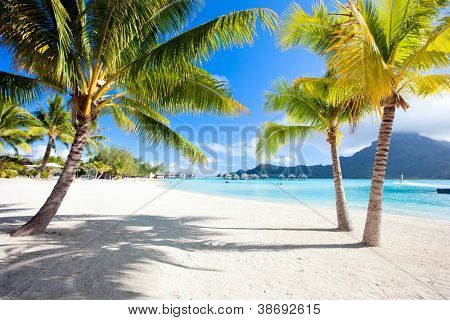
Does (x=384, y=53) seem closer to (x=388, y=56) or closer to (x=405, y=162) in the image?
(x=388, y=56)

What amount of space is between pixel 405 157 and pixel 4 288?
16536 centimetres

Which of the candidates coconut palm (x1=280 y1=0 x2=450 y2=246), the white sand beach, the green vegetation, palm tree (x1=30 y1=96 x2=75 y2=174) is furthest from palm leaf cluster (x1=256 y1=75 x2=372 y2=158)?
the green vegetation

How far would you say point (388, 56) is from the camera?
208 inches

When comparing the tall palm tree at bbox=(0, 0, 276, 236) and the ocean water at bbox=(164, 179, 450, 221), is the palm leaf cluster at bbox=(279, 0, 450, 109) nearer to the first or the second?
the tall palm tree at bbox=(0, 0, 276, 236)

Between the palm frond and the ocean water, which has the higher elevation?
the palm frond

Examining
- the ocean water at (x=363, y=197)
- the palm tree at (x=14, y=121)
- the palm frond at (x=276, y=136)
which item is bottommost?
the ocean water at (x=363, y=197)

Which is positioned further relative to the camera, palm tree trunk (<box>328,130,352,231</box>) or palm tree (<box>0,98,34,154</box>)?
palm tree (<box>0,98,34,154</box>)

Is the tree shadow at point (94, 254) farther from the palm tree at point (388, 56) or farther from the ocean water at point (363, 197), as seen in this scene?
the ocean water at point (363, 197)

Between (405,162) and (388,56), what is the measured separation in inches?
6099

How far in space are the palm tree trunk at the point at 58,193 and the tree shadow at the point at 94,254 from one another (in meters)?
0.33

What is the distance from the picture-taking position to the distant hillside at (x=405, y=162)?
115 meters

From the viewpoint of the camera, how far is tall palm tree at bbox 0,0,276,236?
16.5 feet

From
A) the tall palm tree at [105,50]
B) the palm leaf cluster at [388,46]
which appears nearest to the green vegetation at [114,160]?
the tall palm tree at [105,50]
